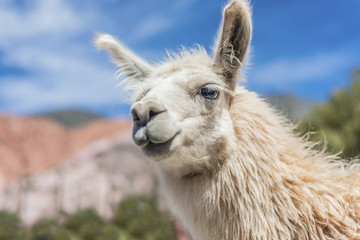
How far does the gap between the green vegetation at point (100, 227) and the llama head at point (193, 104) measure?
5922mm

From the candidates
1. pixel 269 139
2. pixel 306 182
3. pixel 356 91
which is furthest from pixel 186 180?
pixel 356 91

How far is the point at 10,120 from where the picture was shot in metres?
20.5

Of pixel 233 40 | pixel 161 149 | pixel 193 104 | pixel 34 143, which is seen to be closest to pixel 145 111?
pixel 161 149

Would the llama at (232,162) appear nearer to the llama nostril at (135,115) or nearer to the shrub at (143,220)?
the llama nostril at (135,115)

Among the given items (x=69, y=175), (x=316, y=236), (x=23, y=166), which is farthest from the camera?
(x=23, y=166)

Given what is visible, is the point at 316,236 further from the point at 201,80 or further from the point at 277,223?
the point at 201,80

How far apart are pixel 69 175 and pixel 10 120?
38.3ft

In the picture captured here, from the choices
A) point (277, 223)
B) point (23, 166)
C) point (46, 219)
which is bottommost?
point (277, 223)

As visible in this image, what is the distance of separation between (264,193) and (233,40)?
1169mm

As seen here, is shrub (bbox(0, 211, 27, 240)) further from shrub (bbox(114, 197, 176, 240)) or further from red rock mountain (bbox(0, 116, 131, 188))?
red rock mountain (bbox(0, 116, 131, 188))

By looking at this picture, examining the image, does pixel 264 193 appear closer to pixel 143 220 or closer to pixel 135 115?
pixel 135 115

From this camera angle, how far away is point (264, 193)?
249 centimetres

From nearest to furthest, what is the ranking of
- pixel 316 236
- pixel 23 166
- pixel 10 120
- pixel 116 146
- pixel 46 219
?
pixel 316 236 < pixel 46 219 < pixel 116 146 < pixel 23 166 < pixel 10 120

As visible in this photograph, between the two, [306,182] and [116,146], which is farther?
[116,146]
